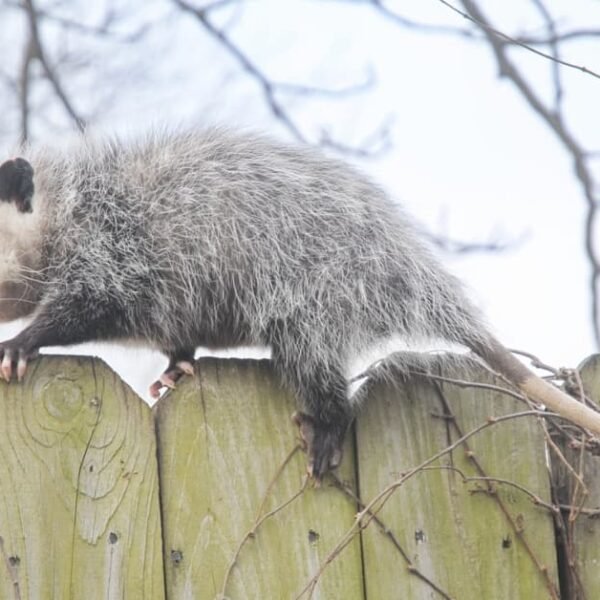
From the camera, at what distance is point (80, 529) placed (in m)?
1.68

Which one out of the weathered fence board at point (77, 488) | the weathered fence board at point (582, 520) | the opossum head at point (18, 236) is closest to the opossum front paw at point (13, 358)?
the weathered fence board at point (77, 488)

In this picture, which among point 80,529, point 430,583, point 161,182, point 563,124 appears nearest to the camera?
point 80,529

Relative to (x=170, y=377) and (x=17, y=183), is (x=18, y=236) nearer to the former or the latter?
(x=17, y=183)

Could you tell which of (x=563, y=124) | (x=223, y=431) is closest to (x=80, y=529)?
(x=223, y=431)

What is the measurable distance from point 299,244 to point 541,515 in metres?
0.65

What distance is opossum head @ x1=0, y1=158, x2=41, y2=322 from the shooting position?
2.26 metres

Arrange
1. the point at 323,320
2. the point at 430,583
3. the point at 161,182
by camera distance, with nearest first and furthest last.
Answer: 1. the point at 430,583
2. the point at 323,320
3. the point at 161,182

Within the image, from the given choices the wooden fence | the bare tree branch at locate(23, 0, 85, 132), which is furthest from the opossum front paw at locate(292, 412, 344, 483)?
the bare tree branch at locate(23, 0, 85, 132)

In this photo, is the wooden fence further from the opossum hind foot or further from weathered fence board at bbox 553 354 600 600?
the opossum hind foot

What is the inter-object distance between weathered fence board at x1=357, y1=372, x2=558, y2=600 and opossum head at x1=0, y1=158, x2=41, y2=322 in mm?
763

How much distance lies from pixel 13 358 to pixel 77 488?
243mm

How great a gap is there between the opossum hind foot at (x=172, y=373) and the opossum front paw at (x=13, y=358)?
380 millimetres

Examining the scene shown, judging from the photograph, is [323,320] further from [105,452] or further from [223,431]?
[105,452]

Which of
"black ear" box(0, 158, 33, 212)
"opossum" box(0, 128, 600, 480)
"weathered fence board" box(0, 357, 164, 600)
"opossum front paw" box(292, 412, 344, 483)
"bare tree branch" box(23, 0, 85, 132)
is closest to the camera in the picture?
"weathered fence board" box(0, 357, 164, 600)
